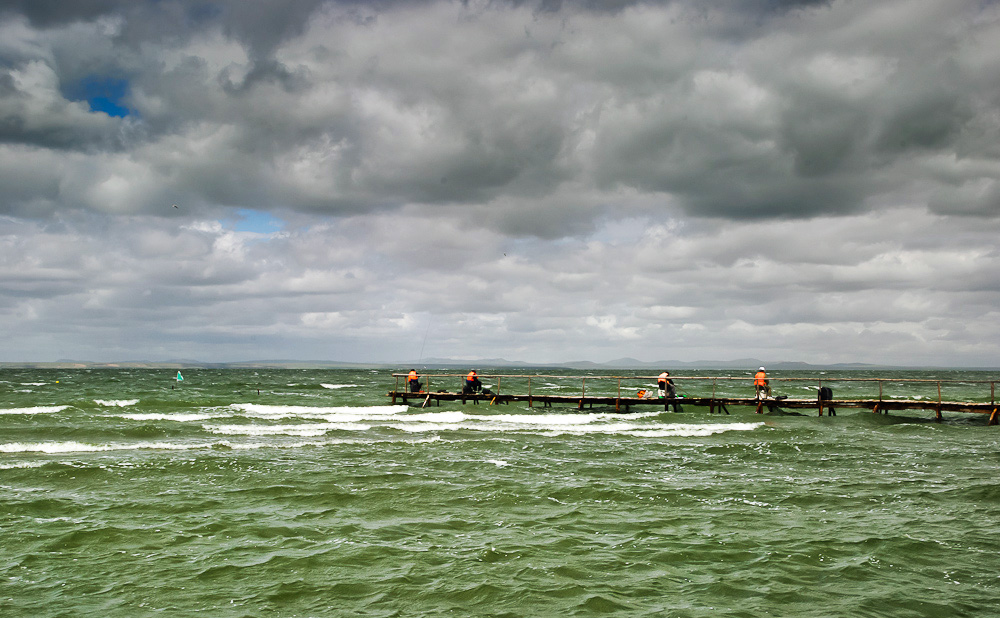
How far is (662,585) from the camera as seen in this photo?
8477 mm

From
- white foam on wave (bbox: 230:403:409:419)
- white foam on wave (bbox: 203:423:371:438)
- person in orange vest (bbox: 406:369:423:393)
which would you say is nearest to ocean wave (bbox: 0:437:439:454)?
white foam on wave (bbox: 203:423:371:438)

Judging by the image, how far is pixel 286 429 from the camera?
91.9 ft

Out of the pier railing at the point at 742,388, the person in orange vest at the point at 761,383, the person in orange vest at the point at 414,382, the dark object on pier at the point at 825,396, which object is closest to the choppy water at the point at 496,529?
the pier railing at the point at 742,388

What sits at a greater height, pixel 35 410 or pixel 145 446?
pixel 145 446

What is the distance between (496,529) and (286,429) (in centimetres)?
1907

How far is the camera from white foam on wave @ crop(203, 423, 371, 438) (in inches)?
1029

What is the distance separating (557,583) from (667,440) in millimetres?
16953

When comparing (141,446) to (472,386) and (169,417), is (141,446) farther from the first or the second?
(472,386)

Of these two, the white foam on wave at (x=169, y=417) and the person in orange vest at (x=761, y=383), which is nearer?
the white foam on wave at (x=169, y=417)

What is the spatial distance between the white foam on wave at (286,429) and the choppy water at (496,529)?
3.33 m

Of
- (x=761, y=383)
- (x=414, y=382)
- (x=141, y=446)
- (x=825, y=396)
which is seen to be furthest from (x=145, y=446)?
(x=825, y=396)

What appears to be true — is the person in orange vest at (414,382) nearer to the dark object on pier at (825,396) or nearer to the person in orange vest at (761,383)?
the person in orange vest at (761,383)

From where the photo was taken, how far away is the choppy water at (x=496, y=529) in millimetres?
8031

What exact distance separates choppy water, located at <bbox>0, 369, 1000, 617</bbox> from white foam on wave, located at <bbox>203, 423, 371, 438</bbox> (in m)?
3.33
